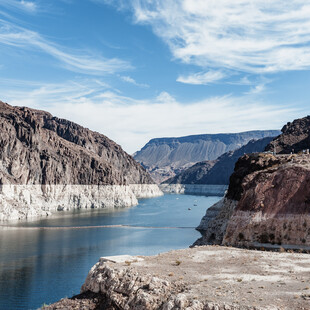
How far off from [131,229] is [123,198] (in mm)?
100575

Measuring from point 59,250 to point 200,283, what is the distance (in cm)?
5069

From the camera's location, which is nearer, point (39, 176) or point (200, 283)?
point (200, 283)

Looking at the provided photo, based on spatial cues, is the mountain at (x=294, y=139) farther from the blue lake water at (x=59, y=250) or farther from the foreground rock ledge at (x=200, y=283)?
the foreground rock ledge at (x=200, y=283)

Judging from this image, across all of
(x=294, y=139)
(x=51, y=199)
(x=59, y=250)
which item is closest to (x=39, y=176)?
(x=51, y=199)

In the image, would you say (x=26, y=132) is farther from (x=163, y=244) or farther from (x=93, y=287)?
(x=93, y=287)

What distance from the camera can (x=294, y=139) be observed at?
10050 centimetres

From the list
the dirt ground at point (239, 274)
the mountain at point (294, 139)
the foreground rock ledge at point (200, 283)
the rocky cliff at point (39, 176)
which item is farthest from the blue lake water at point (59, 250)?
the mountain at point (294, 139)

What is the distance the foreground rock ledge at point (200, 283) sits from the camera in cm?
1656

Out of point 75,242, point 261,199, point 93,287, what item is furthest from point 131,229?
point 93,287

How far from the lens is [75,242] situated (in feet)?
246

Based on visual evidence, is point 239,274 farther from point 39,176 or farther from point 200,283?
point 39,176

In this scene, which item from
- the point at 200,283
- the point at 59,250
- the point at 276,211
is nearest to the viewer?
the point at 200,283

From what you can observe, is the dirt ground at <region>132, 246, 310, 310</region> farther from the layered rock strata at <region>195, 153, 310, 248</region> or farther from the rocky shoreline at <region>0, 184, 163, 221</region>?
the rocky shoreline at <region>0, 184, 163, 221</region>

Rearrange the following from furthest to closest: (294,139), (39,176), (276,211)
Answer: (39,176)
(294,139)
(276,211)
